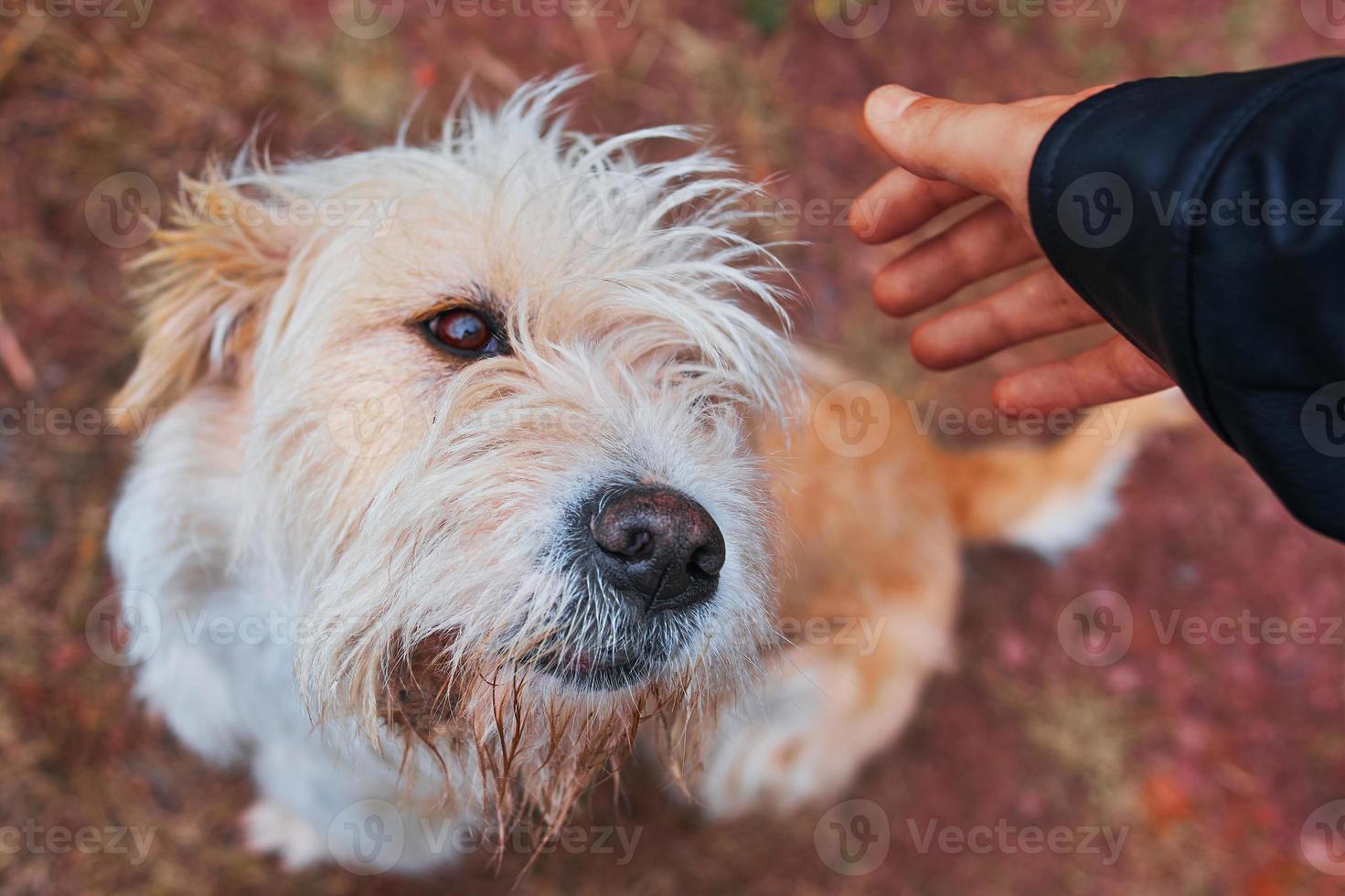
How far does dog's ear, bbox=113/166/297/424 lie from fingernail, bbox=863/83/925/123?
1.64m

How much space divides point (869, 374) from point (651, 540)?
344 cm

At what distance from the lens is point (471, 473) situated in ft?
5.66

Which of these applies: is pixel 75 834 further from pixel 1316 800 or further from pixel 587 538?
pixel 1316 800

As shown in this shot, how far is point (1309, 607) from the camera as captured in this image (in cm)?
481

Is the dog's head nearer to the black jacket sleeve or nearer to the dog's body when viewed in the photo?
the dog's body

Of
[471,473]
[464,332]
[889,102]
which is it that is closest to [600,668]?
[471,473]

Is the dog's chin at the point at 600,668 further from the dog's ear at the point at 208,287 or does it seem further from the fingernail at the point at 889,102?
the fingernail at the point at 889,102

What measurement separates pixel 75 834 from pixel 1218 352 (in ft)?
15.3

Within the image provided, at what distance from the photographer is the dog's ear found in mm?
2217

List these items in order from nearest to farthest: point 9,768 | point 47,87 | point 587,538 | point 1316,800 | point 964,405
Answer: point 587,538
point 9,768
point 47,87
point 1316,800
point 964,405

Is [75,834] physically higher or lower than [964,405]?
higher

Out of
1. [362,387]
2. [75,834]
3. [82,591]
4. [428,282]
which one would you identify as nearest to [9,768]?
[75,834]

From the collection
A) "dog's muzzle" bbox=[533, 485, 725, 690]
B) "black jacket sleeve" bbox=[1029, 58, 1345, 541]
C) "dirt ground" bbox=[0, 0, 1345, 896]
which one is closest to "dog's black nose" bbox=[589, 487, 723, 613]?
"dog's muzzle" bbox=[533, 485, 725, 690]

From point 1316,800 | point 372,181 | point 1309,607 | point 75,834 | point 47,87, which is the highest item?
point 47,87
